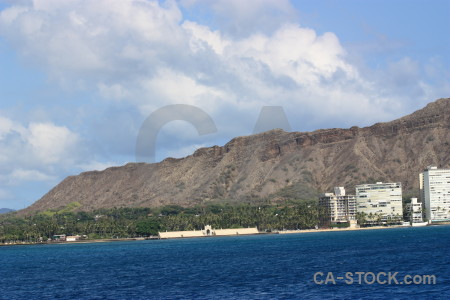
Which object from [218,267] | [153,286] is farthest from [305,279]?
[218,267]

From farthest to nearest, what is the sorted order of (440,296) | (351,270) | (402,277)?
(351,270)
(402,277)
(440,296)

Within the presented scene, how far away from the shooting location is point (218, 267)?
126938 mm

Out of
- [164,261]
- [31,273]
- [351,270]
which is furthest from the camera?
[164,261]

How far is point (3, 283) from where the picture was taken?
115 metres

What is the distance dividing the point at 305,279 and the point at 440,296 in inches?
970

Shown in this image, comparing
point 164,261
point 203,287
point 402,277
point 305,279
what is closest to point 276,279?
point 305,279

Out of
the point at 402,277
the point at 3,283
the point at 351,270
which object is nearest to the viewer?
the point at 402,277

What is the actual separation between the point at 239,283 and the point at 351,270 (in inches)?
828

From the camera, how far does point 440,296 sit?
74.6 m

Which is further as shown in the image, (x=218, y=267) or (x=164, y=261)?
(x=164, y=261)

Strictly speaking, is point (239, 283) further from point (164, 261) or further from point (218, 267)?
point (164, 261)

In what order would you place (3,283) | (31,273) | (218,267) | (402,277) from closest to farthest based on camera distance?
(402,277), (3,283), (218,267), (31,273)

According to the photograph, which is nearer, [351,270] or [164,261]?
[351,270]

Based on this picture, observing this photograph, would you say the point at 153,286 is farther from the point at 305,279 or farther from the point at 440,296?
the point at 440,296
